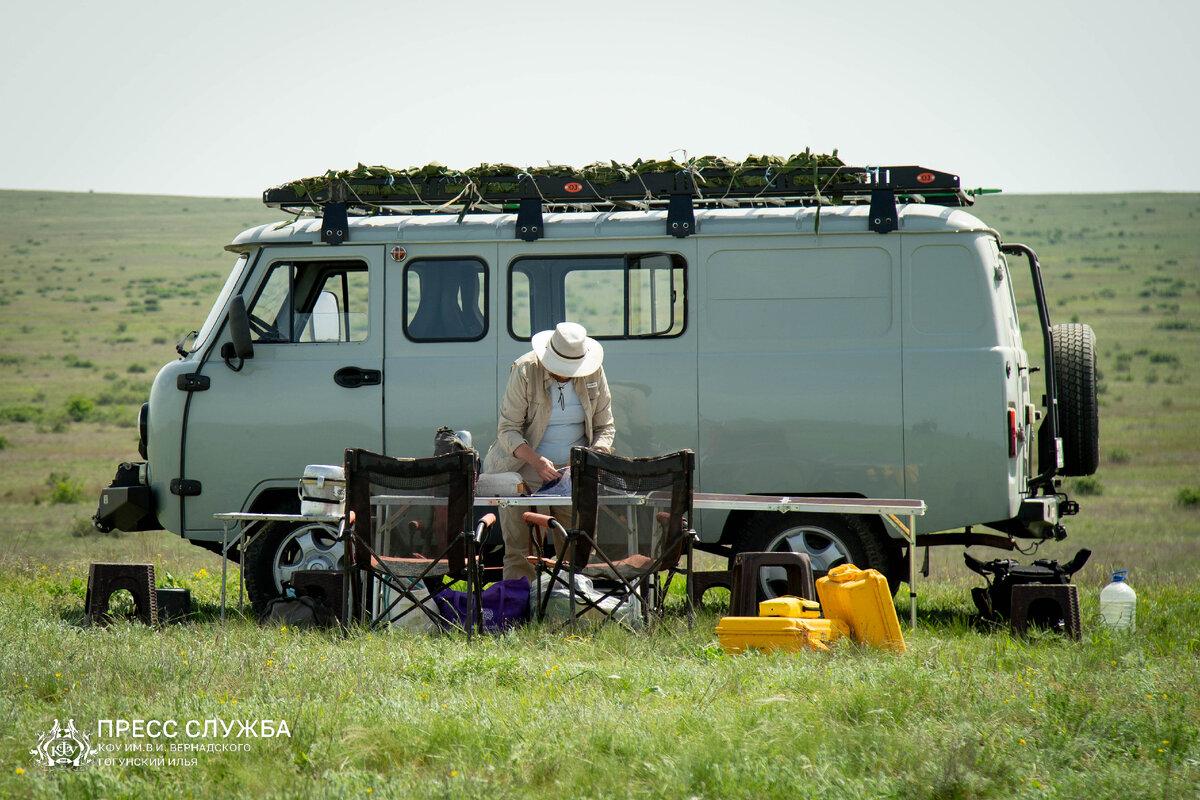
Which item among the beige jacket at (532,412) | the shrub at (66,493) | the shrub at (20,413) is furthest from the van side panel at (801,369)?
the shrub at (20,413)

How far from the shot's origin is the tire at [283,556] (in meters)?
7.11

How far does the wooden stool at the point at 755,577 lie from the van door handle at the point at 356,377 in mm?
2549

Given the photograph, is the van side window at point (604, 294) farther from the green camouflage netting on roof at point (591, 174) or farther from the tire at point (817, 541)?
the tire at point (817, 541)

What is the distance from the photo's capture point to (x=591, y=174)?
7262 mm

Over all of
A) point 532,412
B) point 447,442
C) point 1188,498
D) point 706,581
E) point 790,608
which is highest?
point 532,412

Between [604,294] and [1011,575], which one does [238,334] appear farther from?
[1011,575]

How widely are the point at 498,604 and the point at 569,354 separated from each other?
1431 mm

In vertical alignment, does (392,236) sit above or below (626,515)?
above

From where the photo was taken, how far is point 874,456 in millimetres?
6758

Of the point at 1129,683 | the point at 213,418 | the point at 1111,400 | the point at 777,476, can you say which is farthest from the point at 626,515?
the point at 1111,400

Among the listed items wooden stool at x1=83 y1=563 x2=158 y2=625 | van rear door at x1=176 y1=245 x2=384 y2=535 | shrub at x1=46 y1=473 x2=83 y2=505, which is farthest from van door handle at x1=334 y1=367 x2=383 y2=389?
shrub at x1=46 y1=473 x2=83 y2=505

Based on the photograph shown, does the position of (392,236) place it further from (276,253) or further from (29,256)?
(29,256)

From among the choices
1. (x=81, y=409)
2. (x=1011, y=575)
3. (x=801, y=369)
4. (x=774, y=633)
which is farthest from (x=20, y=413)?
(x=774, y=633)

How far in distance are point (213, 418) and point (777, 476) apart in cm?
347
